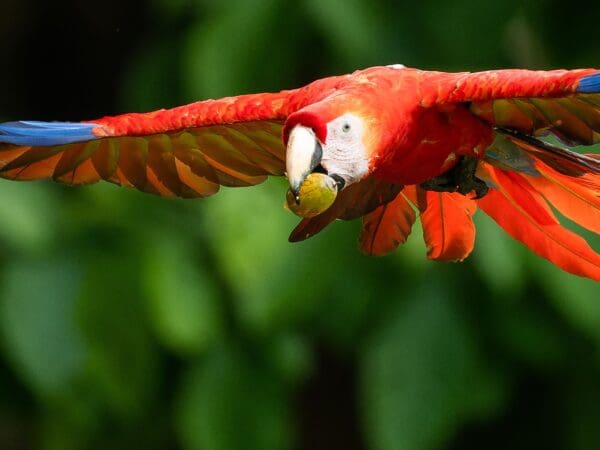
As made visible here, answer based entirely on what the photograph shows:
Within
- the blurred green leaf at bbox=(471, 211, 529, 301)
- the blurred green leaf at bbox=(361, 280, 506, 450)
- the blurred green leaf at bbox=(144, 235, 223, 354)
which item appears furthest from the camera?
the blurred green leaf at bbox=(361, 280, 506, 450)

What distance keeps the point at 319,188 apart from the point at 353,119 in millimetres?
70

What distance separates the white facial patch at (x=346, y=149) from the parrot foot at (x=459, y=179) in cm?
22

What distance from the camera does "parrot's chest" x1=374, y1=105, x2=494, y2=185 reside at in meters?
1.34

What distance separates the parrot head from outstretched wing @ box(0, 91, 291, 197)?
0.66 ft

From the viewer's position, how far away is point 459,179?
4.88ft

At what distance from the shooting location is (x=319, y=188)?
4.09ft

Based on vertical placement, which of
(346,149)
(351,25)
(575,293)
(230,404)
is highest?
(351,25)

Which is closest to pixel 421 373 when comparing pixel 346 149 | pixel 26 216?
pixel 26 216

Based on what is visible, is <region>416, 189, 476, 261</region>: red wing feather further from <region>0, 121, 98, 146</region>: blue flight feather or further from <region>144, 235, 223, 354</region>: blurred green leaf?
<region>144, 235, 223, 354</region>: blurred green leaf

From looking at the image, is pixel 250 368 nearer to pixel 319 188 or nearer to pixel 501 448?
pixel 501 448

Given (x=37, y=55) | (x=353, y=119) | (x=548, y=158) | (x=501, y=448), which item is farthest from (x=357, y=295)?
(x=353, y=119)

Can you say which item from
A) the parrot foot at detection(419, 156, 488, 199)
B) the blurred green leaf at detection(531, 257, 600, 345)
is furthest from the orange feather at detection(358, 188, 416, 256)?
the blurred green leaf at detection(531, 257, 600, 345)

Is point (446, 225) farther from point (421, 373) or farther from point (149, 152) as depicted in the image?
point (421, 373)

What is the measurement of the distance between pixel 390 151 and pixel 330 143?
82 mm
